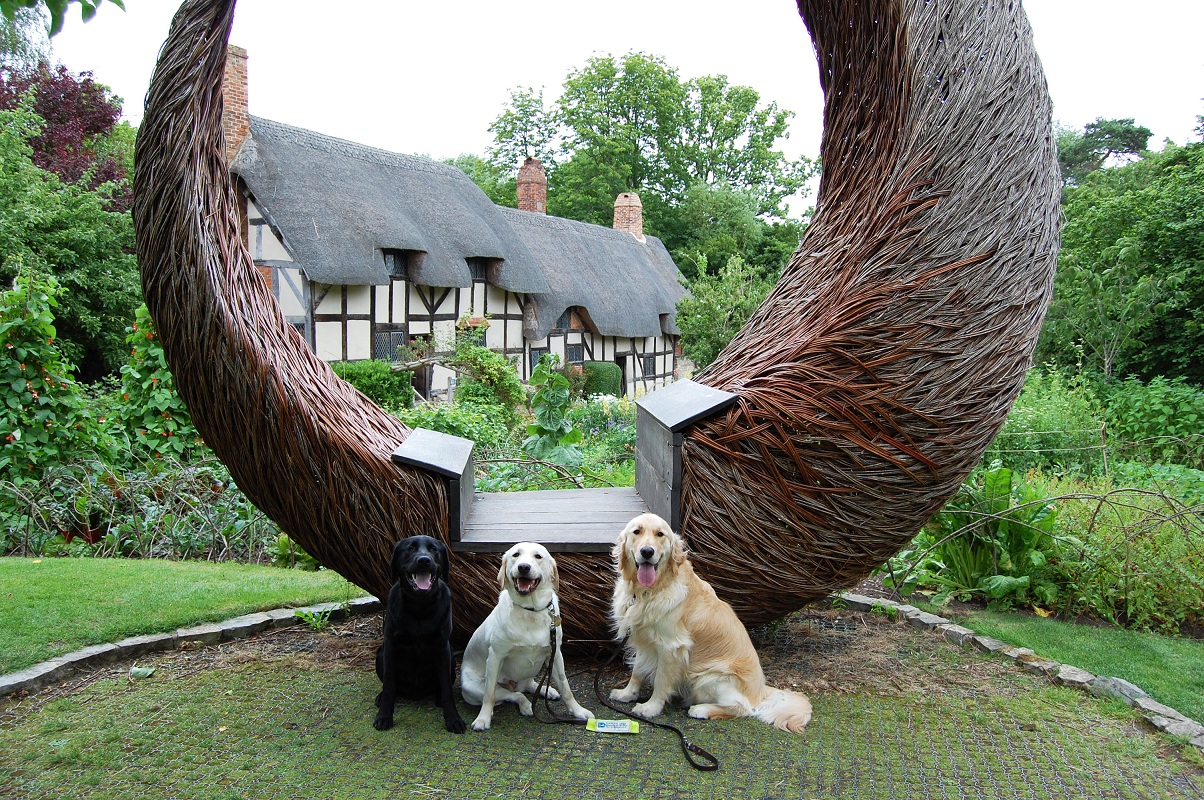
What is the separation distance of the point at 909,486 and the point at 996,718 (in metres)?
0.98

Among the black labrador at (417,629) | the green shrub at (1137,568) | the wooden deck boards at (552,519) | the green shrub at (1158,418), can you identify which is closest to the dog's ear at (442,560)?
the black labrador at (417,629)

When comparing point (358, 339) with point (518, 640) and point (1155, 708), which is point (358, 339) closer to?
point (518, 640)

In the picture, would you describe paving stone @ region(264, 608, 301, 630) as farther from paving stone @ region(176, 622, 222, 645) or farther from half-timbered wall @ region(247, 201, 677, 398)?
half-timbered wall @ region(247, 201, 677, 398)

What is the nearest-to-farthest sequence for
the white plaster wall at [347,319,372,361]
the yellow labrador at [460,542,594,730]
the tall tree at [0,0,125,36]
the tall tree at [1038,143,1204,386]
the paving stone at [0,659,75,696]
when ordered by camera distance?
the tall tree at [0,0,125,36] → the yellow labrador at [460,542,594,730] → the paving stone at [0,659,75,696] → the tall tree at [1038,143,1204,386] → the white plaster wall at [347,319,372,361]

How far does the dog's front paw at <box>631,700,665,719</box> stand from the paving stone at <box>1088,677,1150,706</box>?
6.23 ft

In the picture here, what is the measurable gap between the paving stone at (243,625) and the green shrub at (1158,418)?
8464mm

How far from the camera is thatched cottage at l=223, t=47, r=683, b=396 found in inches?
579

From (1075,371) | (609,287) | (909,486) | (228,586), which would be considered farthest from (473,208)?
(909,486)

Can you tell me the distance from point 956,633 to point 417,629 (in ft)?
9.08

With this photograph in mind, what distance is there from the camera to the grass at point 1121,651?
12.1 ft

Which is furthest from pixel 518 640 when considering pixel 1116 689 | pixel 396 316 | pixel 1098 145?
pixel 1098 145

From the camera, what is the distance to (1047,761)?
3.02 m

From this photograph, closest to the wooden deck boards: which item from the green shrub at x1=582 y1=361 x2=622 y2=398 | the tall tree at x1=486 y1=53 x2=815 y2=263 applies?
the green shrub at x1=582 y1=361 x2=622 y2=398

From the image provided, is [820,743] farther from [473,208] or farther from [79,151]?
[79,151]
